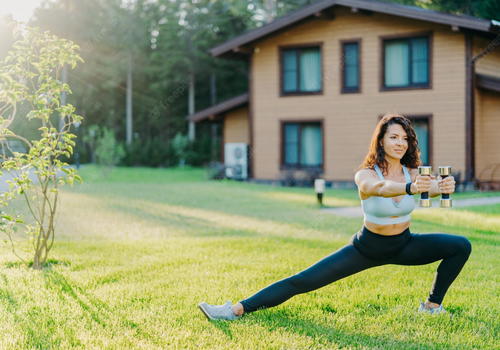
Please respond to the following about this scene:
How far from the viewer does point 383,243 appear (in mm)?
4016

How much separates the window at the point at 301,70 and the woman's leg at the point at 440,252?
15.8m

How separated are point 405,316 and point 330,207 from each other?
7.92m

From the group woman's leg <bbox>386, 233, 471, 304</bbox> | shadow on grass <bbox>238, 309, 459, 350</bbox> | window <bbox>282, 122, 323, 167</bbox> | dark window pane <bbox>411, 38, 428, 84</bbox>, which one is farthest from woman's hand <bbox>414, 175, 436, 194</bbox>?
window <bbox>282, 122, 323, 167</bbox>

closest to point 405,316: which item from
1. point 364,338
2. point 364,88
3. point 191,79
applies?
point 364,338

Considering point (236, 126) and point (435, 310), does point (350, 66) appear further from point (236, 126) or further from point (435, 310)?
point (435, 310)

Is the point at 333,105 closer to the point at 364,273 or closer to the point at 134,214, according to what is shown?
the point at 134,214

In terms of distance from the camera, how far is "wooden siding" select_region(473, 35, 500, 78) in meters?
17.6

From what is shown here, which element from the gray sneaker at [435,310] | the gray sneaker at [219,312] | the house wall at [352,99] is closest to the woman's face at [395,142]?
the gray sneaker at [435,310]

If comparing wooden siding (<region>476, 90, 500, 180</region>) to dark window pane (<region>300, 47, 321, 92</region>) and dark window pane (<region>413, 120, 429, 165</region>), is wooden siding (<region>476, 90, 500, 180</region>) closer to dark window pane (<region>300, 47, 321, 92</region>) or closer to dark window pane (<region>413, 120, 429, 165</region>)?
dark window pane (<region>413, 120, 429, 165</region>)

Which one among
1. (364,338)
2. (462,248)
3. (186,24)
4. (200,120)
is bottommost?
(364,338)

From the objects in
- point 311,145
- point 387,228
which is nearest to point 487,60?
point 311,145

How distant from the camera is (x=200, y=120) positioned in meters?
22.9

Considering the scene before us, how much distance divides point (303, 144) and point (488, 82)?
6.69m

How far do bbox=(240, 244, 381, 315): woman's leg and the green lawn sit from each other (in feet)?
0.66
